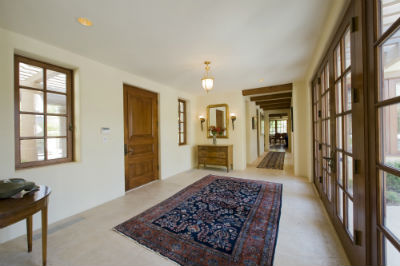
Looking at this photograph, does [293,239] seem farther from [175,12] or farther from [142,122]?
[142,122]

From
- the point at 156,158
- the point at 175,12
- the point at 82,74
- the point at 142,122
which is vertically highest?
the point at 175,12

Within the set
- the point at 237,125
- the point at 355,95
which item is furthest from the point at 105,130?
the point at 237,125

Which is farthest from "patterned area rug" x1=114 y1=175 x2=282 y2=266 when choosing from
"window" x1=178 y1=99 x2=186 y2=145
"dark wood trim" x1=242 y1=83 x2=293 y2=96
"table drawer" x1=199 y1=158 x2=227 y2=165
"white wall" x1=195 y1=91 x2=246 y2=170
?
"dark wood trim" x1=242 y1=83 x2=293 y2=96

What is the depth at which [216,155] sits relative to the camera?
15.9ft

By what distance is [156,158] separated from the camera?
4.07 m

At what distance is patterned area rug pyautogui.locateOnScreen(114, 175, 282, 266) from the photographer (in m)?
1.54

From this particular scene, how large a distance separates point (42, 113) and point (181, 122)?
3324 millimetres

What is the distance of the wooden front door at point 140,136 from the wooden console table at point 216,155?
59.3 inches

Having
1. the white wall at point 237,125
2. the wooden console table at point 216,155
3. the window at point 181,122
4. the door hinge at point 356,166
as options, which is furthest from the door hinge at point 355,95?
the window at point 181,122

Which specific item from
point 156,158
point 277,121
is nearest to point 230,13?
point 156,158

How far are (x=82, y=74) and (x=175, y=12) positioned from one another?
188cm

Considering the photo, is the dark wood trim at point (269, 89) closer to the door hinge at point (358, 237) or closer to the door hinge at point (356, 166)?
the door hinge at point (356, 166)

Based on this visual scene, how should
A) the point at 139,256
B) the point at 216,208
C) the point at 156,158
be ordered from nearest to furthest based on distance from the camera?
the point at 139,256 < the point at 216,208 < the point at 156,158

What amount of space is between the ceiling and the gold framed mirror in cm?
211
